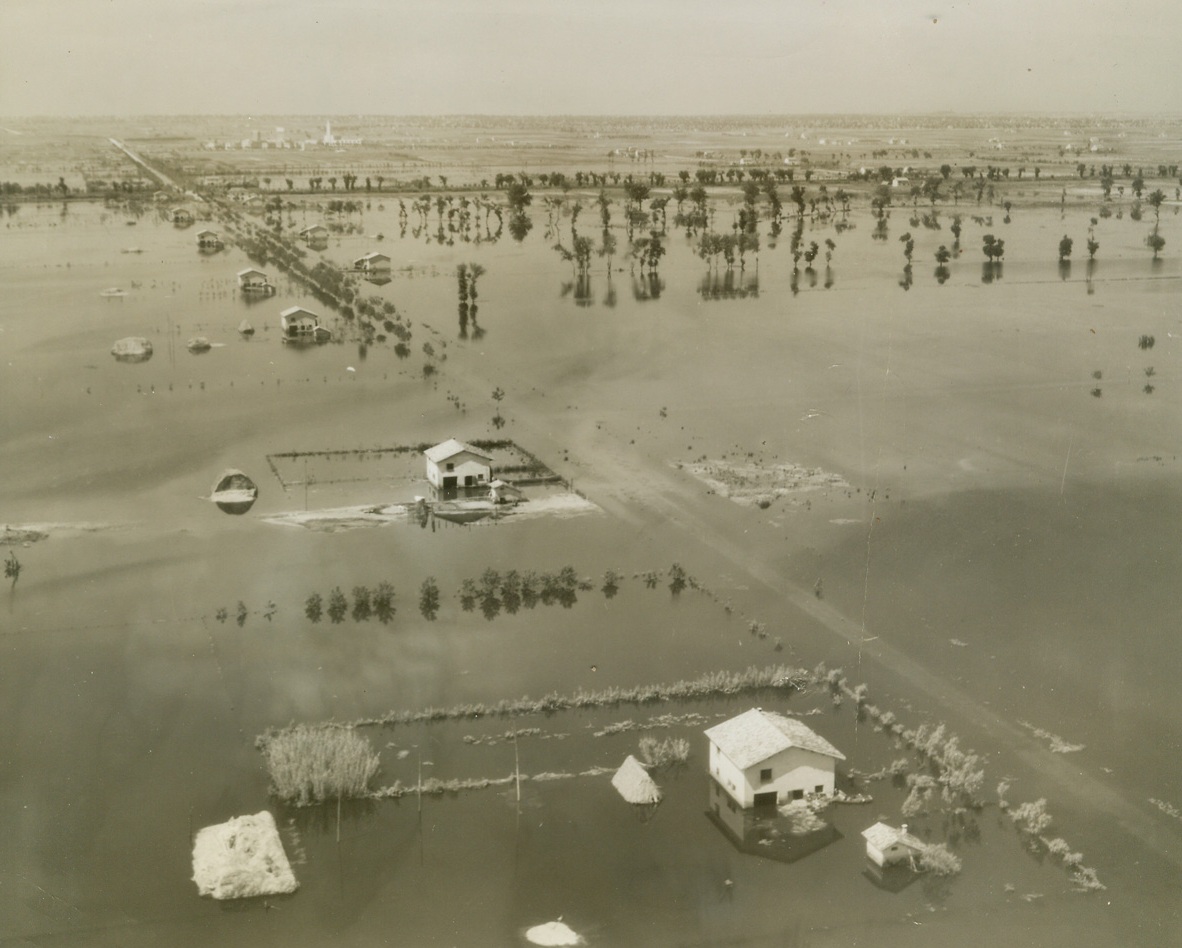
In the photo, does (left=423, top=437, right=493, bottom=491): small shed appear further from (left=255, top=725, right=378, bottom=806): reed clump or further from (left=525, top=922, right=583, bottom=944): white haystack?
(left=525, top=922, right=583, bottom=944): white haystack

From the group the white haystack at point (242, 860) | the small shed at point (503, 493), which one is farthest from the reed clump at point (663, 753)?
the small shed at point (503, 493)

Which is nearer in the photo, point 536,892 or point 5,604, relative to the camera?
point 536,892

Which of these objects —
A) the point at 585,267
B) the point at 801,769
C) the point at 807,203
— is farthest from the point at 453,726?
the point at 807,203

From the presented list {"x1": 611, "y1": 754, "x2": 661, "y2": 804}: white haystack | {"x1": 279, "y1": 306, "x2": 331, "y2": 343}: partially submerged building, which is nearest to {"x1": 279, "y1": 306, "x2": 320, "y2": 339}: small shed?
{"x1": 279, "y1": 306, "x2": 331, "y2": 343}: partially submerged building

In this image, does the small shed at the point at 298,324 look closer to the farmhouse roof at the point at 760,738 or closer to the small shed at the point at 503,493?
the small shed at the point at 503,493

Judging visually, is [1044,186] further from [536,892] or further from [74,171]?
[536,892]

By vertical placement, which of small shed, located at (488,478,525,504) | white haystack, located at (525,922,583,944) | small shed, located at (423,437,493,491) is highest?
small shed, located at (423,437,493,491)
